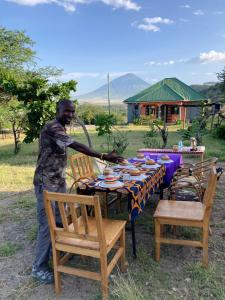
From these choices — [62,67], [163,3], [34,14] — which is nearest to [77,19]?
[34,14]

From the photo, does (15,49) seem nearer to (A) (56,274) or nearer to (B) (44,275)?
(B) (44,275)

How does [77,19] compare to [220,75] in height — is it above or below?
above

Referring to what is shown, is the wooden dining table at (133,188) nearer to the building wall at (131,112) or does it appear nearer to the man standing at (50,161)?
the man standing at (50,161)

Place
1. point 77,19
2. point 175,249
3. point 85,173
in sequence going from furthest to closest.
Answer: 1. point 77,19
2. point 85,173
3. point 175,249

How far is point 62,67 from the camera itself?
11453 mm

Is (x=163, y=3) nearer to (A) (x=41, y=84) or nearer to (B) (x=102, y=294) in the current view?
(A) (x=41, y=84)

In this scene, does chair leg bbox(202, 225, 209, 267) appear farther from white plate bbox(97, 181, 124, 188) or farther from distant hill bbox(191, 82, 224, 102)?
distant hill bbox(191, 82, 224, 102)

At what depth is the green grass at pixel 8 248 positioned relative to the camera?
320cm

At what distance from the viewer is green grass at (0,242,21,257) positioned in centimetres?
320

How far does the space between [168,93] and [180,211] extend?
73.0 feet

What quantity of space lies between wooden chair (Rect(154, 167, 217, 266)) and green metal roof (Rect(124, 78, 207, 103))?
20.9 m

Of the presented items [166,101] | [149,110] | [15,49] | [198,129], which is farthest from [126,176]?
[149,110]

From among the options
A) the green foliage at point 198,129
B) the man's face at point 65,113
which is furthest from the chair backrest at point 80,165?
the green foliage at point 198,129

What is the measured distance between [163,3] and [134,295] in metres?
13.6
